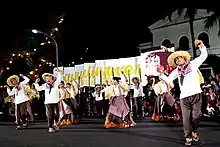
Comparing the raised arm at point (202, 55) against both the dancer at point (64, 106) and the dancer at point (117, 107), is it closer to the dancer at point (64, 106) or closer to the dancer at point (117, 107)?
the dancer at point (117, 107)

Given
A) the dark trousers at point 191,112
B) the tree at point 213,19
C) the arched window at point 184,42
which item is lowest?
the dark trousers at point 191,112

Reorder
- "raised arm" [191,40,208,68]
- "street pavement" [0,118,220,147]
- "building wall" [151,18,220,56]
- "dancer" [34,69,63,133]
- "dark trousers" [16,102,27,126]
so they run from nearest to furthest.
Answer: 1. "raised arm" [191,40,208,68]
2. "street pavement" [0,118,220,147]
3. "dancer" [34,69,63,133]
4. "dark trousers" [16,102,27,126]
5. "building wall" [151,18,220,56]

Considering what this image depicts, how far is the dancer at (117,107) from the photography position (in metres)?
15.8

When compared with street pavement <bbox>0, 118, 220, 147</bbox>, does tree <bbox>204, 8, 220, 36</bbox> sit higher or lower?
higher

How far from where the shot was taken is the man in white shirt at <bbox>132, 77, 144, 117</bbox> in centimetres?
2112

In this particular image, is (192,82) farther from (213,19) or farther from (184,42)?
(184,42)

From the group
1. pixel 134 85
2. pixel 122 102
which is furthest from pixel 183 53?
pixel 134 85

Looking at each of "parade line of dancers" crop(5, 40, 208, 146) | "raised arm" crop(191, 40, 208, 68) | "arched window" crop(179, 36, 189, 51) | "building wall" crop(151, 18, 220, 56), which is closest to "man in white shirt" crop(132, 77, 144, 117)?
"parade line of dancers" crop(5, 40, 208, 146)

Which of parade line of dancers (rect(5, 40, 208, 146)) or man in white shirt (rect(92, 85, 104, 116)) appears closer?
parade line of dancers (rect(5, 40, 208, 146))

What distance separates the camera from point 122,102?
16.0m

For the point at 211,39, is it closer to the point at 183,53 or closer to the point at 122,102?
the point at 122,102

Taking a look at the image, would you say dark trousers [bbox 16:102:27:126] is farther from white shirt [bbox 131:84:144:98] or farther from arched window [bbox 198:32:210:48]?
arched window [bbox 198:32:210:48]

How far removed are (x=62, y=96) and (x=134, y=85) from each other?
4.14 metres

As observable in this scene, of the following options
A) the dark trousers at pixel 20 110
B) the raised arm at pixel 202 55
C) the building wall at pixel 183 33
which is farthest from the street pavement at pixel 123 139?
the building wall at pixel 183 33
